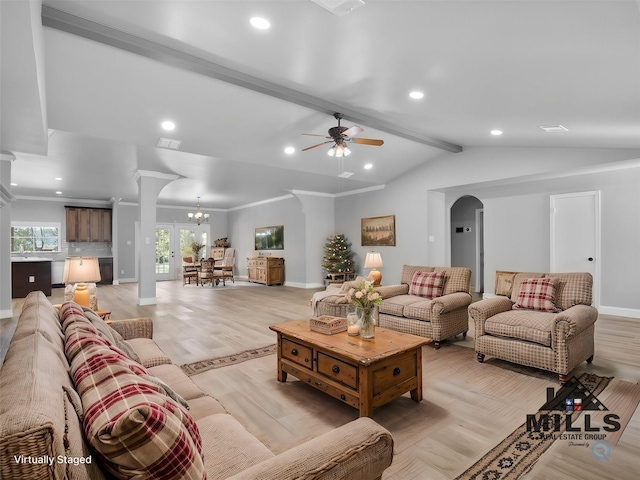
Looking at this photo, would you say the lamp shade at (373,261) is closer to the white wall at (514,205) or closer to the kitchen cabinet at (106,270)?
the white wall at (514,205)

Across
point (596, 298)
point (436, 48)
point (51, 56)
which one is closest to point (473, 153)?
point (596, 298)

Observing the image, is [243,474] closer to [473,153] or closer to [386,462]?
[386,462]

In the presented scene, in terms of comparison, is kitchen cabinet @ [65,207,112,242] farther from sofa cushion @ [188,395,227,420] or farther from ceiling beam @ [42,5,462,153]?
sofa cushion @ [188,395,227,420]

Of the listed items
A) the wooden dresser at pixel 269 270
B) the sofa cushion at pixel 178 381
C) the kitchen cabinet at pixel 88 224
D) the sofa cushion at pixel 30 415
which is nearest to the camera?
the sofa cushion at pixel 30 415

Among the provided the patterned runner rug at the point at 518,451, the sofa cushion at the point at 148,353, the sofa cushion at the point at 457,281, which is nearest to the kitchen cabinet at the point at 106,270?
the sofa cushion at the point at 148,353

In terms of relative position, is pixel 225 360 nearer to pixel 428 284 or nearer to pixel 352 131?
pixel 428 284

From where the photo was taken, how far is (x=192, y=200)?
1112cm

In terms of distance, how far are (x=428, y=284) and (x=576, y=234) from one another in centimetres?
343

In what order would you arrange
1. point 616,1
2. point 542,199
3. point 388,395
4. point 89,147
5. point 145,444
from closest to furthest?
point 145,444, point 616,1, point 388,395, point 89,147, point 542,199

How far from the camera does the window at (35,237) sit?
9.84 metres

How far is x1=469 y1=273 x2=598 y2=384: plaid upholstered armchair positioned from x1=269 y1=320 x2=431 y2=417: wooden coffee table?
112 centimetres

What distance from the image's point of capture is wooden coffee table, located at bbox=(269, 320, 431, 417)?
7.60ft

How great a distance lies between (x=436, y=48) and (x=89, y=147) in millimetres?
5317

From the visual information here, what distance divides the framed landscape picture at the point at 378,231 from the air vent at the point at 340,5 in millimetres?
6287
